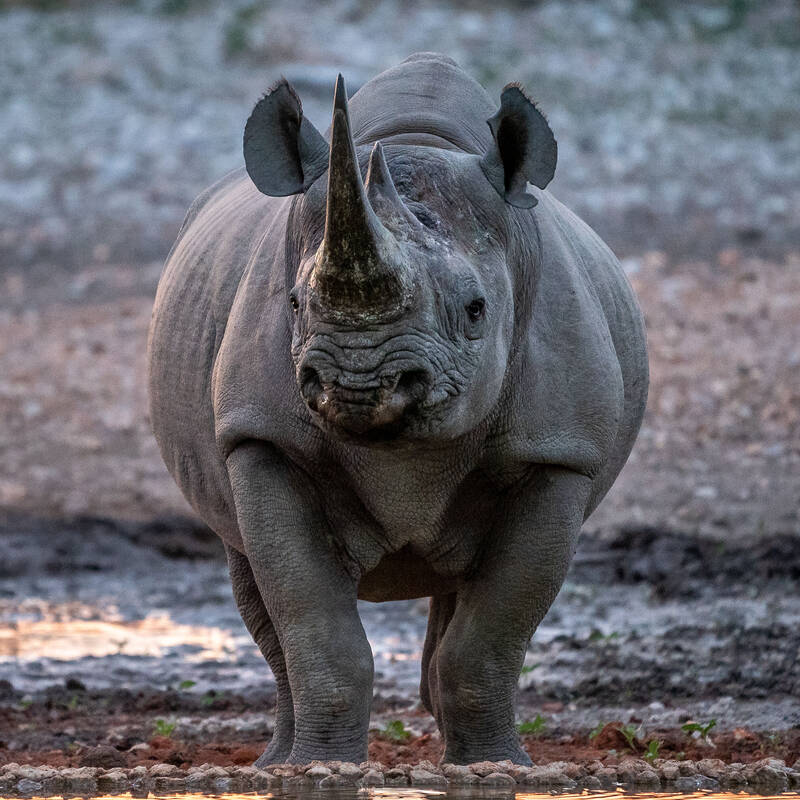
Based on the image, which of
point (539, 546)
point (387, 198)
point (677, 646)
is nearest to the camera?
point (387, 198)

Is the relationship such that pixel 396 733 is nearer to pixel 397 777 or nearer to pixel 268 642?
pixel 268 642

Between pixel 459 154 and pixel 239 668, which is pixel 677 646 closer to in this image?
pixel 239 668

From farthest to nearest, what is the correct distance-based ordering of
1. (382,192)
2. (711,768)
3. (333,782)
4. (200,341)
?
(200,341) < (711,768) < (333,782) < (382,192)

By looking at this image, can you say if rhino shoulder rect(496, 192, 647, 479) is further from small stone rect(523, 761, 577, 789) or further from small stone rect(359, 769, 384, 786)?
small stone rect(359, 769, 384, 786)

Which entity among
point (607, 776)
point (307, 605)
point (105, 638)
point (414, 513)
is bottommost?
point (607, 776)

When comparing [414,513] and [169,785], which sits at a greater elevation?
[414,513]

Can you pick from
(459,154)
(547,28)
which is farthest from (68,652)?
(547,28)

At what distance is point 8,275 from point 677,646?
401 inches

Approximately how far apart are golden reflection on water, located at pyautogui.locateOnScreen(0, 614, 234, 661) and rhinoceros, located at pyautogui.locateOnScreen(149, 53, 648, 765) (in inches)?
121

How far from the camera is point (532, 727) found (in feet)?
23.4

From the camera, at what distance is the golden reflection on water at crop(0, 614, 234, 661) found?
31.0 feet

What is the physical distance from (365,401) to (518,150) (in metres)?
1.18

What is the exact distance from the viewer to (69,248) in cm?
1778

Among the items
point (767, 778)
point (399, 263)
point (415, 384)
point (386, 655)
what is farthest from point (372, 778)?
point (386, 655)
